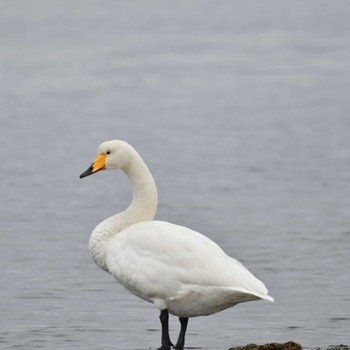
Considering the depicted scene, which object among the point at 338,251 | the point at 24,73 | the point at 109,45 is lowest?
the point at 338,251

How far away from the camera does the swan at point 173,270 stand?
874 centimetres

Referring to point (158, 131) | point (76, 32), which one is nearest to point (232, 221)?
point (158, 131)

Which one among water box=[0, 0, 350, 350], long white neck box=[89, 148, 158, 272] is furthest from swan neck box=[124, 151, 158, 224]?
water box=[0, 0, 350, 350]

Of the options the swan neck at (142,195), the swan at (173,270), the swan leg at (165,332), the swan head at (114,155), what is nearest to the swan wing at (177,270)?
the swan at (173,270)

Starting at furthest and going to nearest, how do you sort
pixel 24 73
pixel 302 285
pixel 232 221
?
pixel 24 73 → pixel 232 221 → pixel 302 285

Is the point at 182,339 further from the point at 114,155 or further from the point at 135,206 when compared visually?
the point at 114,155

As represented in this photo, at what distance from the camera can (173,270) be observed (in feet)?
29.1

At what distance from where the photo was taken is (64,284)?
12.1 metres

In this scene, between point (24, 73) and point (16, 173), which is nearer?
point (16, 173)

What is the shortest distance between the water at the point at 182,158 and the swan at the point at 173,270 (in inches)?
34.2

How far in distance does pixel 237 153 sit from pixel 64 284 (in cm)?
827

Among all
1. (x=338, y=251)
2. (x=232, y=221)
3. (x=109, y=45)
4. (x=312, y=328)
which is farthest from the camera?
(x=109, y=45)

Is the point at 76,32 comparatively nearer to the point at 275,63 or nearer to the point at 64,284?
the point at 275,63

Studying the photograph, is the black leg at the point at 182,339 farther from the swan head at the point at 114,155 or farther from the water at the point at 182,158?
the swan head at the point at 114,155
